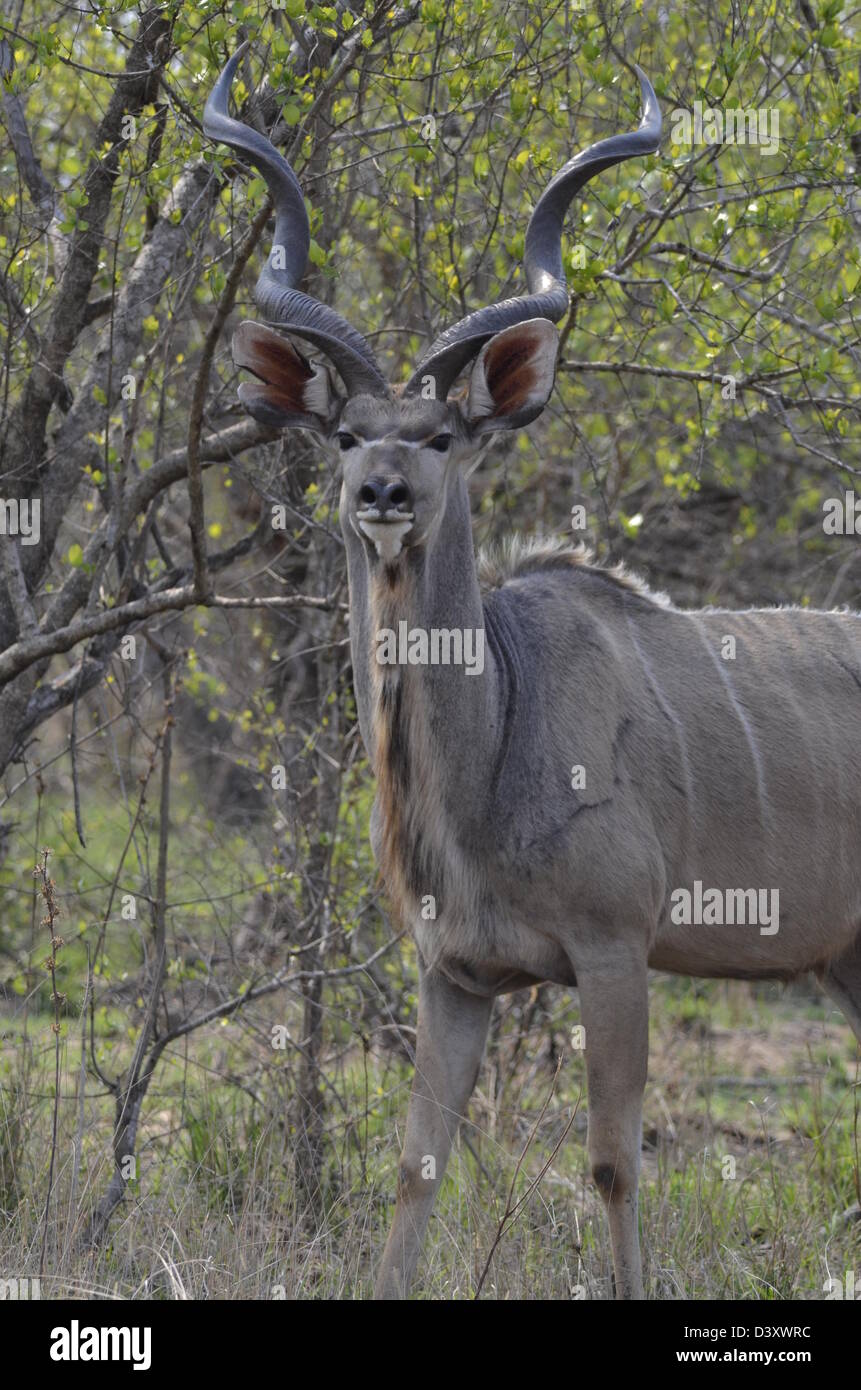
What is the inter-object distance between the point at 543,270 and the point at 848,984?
2008mm

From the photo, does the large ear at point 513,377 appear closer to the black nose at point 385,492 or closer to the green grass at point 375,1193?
the black nose at point 385,492

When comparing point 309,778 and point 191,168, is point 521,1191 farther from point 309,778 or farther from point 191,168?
point 191,168

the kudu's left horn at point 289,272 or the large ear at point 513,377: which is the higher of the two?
the kudu's left horn at point 289,272

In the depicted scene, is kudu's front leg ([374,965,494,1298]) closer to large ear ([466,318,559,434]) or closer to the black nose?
the black nose

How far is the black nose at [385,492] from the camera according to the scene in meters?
3.21

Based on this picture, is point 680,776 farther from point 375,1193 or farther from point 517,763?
point 375,1193

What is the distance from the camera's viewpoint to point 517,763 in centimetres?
362

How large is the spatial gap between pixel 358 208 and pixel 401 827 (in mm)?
2136

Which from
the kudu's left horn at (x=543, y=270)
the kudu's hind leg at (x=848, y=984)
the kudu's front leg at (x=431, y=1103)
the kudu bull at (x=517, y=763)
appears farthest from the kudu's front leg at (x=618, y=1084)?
the kudu's left horn at (x=543, y=270)

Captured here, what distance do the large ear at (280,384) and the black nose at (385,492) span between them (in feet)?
1.54

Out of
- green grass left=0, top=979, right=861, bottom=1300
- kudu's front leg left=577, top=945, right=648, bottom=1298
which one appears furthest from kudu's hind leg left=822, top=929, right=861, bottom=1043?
kudu's front leg left=577, top=945, right=648, bottom=1298

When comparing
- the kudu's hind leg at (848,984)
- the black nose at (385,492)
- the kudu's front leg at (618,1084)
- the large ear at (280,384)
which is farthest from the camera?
the kudu's hind leg at (848,984)
